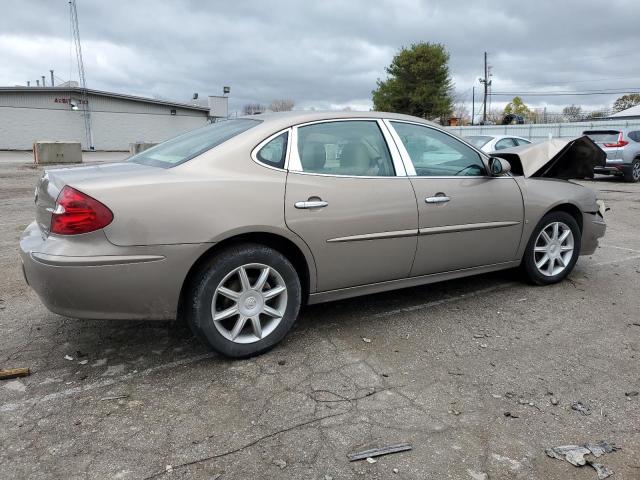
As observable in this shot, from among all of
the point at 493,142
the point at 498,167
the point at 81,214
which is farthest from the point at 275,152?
the point at 493,142

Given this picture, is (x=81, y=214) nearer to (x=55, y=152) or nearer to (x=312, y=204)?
(x=312, y=204)

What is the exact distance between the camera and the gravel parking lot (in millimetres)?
2268

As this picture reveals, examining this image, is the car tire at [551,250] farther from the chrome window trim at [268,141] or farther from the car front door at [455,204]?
the chrome window trim at [268,141]

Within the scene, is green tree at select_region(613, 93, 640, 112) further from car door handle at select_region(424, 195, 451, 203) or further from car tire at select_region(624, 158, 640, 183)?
car door handle at select_region(424, 195, 451, 203)

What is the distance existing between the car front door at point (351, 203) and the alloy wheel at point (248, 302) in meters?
0.31

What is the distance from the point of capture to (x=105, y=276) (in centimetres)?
272

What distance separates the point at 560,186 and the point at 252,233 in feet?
9.96

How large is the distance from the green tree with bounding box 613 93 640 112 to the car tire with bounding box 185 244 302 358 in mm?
86121

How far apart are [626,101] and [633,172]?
74.8 metres

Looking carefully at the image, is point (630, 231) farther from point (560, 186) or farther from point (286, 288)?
point (286, 288)

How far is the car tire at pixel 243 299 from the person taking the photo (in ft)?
9.79

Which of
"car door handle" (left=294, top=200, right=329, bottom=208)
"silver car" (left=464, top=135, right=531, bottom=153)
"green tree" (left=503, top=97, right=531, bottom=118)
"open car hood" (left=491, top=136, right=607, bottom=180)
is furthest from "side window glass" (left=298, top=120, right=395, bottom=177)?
"green tree" (left=503, top=97, right=531, bottom=118)

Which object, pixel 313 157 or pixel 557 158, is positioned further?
pixel 557 158

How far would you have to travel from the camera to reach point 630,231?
7707mm
